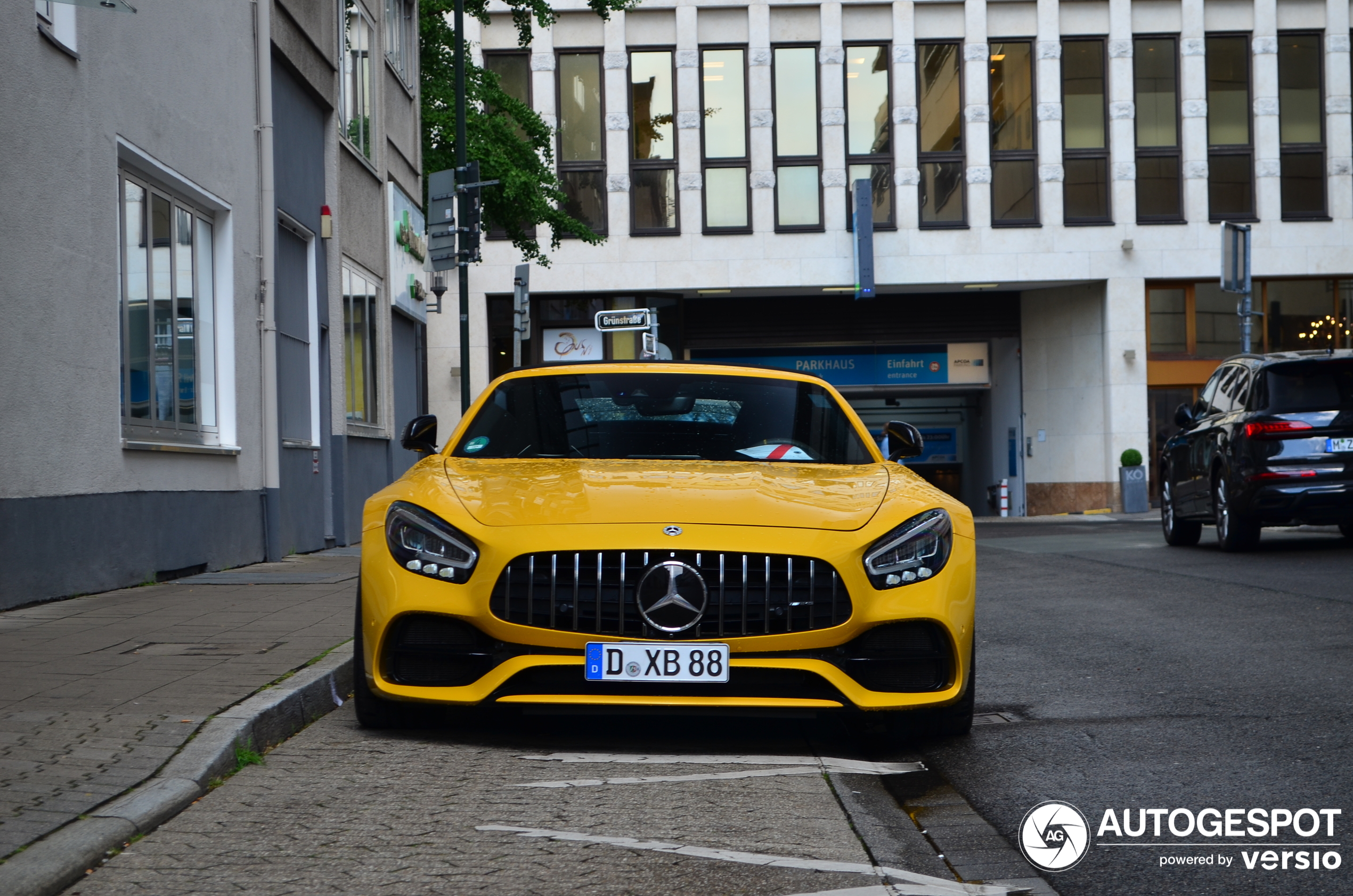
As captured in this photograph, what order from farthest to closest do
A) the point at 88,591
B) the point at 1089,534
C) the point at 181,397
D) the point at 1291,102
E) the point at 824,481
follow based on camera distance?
the point at 1291,102 → the point at 1089,534 → the point at 181,397 → the point at 88,591 → the point at 824,481

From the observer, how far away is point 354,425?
724 inches

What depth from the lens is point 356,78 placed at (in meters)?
18.9

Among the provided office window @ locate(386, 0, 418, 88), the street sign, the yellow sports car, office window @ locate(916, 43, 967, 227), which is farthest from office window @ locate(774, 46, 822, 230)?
the yellow sports car

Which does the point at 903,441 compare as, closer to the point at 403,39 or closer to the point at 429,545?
the point at 429,545

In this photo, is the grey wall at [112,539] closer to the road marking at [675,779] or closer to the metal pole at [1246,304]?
the road marking at [675,779]

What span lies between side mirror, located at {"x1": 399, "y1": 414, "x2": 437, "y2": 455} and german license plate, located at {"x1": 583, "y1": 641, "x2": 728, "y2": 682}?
2060mm

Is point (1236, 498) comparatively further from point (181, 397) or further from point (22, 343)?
point (22, 343)

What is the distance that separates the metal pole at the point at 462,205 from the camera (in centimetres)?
1781

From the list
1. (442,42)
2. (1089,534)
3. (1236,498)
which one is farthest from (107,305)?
(442,42)

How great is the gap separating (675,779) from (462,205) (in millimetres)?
13889

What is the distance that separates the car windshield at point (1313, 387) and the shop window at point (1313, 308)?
2216cm

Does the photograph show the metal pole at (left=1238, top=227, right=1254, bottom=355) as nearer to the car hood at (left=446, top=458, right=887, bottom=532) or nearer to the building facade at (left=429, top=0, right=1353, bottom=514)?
the building facade at (left=429, top=0, right=1353, bottom=514)

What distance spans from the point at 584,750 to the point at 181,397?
7.84 m

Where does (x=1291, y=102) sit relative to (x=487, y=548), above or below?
above
